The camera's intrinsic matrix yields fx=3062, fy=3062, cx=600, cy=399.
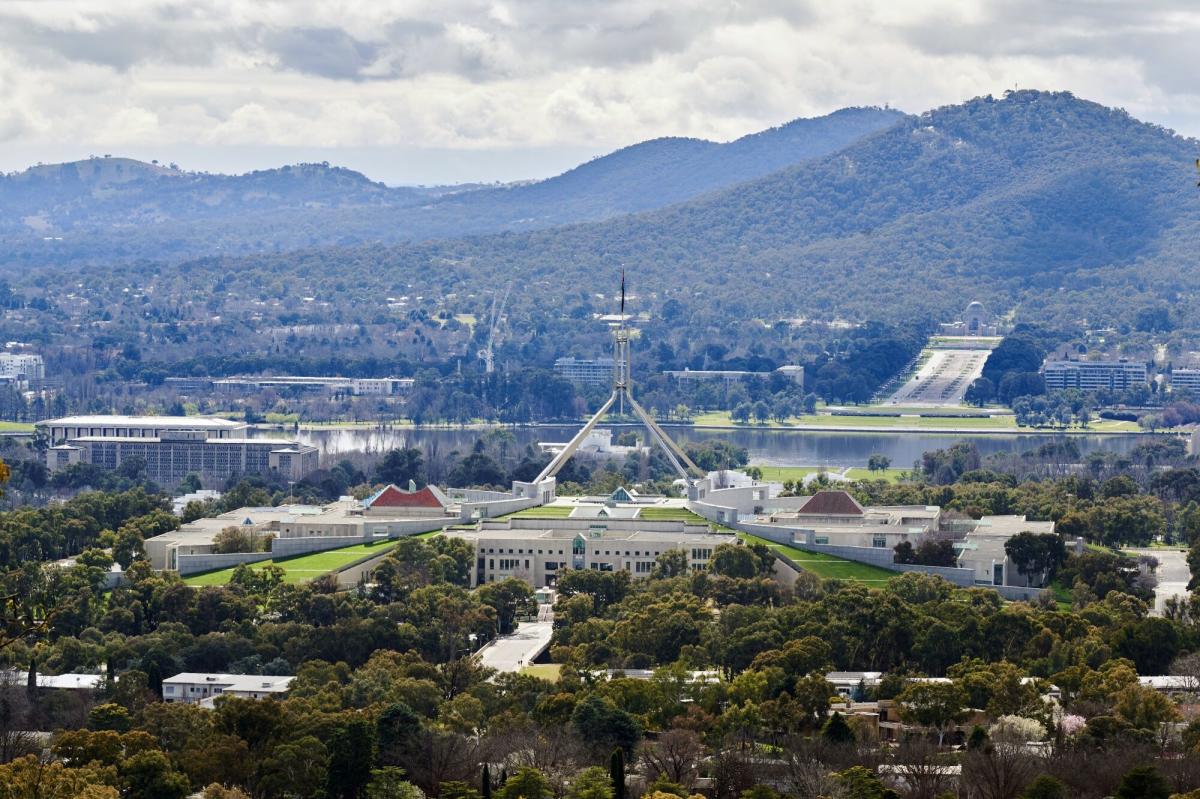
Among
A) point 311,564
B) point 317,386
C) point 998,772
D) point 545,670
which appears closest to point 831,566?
point 311,564

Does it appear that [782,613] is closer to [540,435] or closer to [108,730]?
[108,730]

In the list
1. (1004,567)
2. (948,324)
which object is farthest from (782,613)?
(948,324)

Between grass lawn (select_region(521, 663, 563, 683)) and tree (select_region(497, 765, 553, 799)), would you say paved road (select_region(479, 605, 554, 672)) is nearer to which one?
grass lawn (select_region(521, 663, 563, 683))

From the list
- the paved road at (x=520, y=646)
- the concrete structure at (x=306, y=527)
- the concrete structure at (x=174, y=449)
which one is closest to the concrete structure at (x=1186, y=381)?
the concrete structure at (x=174, y=449)

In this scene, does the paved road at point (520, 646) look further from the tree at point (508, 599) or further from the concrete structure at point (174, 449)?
the concrete structure at point (174, 449)

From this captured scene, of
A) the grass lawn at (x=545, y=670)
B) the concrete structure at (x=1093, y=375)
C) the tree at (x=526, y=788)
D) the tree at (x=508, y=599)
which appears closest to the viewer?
the tree at (x=526, y=788)

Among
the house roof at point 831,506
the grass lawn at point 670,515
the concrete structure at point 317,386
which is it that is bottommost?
the grass lawn at point 670,515
